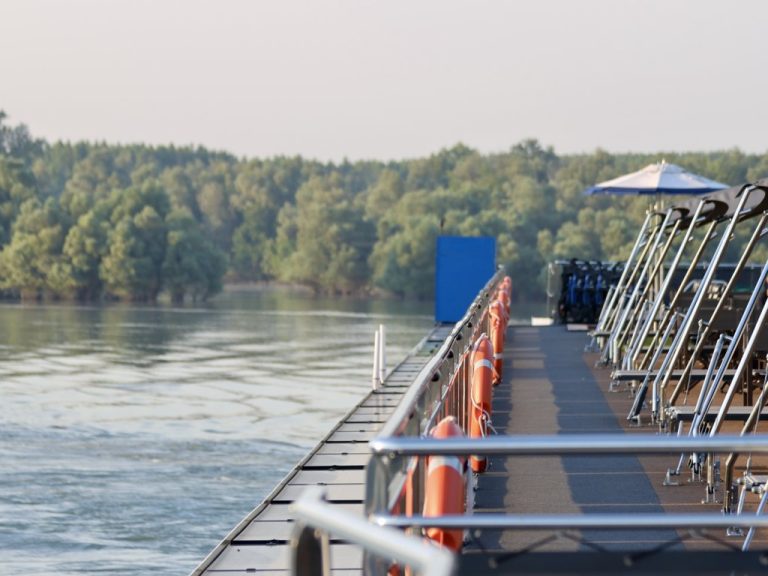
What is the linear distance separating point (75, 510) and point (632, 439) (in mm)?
26937

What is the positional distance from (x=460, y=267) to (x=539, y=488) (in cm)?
2819

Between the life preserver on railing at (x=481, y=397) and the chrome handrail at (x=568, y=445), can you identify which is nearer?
the chrome handrail at (x=568, y=445)

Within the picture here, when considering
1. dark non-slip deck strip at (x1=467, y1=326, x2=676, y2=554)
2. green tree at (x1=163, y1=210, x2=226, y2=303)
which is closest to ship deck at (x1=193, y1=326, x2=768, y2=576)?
dark non-slip deck strip at (x1=467, y1=326, x2=676, y2=554)

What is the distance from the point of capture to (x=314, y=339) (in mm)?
88750

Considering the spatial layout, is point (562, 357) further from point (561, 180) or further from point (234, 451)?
point (561, 180)

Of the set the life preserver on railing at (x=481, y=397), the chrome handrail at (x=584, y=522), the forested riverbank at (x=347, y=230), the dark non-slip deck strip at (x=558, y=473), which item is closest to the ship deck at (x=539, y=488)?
the dark non-slip deck strip at (x=558, y=473)

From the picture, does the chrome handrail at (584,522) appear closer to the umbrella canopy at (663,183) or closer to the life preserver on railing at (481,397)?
the life preserver on railing at (481,397)

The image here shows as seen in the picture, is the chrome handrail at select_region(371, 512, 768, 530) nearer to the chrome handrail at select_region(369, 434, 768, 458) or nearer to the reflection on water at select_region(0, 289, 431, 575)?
the chrome handrail at select_region(369, 434, 768, 458)

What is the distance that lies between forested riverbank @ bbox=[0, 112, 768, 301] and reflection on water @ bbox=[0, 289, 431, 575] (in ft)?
102

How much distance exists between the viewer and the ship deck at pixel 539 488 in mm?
7492

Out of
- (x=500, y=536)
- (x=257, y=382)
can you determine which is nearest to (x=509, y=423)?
(x=500, y=536)

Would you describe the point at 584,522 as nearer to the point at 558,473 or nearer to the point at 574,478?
the point at 574,478

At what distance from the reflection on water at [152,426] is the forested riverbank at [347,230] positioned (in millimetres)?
31198

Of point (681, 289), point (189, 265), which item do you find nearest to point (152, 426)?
point (681, 289)
